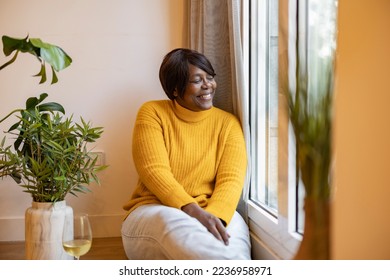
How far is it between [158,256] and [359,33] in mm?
1023

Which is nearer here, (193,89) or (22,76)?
(193,89)

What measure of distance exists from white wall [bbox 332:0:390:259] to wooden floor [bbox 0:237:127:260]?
48.8 inches

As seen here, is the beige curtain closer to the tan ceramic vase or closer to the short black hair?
the short black hair

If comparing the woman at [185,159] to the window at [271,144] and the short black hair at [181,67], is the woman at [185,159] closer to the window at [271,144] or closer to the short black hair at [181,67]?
the short black hair at [181,67]

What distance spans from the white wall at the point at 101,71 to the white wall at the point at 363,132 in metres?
1.54

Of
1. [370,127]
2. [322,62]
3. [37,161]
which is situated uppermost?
[322,62]

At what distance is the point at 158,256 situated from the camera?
1658 mm

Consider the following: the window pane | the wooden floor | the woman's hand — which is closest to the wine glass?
the woman's hand

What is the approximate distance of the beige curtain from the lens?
6.30 feet

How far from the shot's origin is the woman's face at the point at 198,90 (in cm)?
186

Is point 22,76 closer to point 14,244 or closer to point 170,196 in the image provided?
point 14,244

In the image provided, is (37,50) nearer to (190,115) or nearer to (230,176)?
(190,115)

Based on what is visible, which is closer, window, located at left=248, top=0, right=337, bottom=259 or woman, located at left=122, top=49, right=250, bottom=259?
window, located at left=248, top=0, right=337, bottom=259
